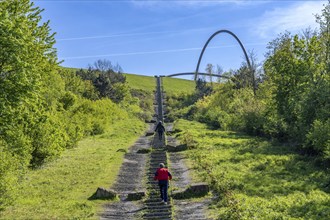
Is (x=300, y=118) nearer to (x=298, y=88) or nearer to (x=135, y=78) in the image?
(x=298, y=88)

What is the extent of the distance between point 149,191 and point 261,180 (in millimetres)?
7039

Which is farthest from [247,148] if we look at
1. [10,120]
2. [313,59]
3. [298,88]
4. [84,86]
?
[84,86]

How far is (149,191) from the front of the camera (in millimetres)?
25078

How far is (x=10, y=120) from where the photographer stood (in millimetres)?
23406

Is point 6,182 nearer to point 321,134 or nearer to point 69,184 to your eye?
point 69,184

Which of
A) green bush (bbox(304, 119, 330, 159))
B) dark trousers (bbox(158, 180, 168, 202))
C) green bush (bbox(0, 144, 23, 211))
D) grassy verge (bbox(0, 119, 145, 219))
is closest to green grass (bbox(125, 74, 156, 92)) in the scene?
grassy verge (bbox(0, 119, 145, 219))

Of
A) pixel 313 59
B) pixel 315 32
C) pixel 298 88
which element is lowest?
pixel 298 88

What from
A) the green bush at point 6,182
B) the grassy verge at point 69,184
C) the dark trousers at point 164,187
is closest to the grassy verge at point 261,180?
the dark trousers at point 164,187

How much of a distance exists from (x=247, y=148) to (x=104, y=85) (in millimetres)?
60939

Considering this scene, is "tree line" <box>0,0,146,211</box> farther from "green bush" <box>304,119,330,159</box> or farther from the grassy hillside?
the grassy hillside

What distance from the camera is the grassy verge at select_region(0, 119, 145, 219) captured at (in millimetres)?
19995

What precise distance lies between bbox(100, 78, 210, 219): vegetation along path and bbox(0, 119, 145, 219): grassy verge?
90 cm

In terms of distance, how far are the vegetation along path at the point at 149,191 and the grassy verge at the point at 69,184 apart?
0.90m

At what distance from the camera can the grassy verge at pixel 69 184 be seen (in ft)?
65.6
